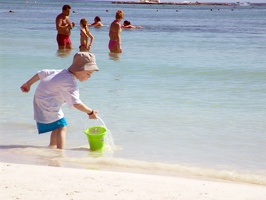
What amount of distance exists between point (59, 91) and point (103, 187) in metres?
1.55

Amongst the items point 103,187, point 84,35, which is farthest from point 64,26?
point 103,187

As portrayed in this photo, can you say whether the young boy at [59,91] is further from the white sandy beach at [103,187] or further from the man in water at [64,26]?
the man in water at [64,26]

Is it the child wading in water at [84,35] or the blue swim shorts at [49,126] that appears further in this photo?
the child wading in water at [84,35]

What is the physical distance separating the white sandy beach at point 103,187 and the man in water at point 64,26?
1016cm

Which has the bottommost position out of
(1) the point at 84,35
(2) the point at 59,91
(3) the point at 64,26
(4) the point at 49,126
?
(1) the point at 84,35

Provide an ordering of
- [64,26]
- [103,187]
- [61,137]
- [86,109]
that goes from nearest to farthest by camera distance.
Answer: [103,187]
[86,109]
[61,137]
[64,26]

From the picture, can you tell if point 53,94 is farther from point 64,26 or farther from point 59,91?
point 64,26

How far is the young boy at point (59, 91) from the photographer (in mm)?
4945

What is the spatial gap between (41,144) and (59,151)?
1.62 ft

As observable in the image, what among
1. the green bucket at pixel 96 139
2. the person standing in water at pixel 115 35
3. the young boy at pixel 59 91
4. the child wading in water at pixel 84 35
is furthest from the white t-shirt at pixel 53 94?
the child wading in water at pixel 84 35

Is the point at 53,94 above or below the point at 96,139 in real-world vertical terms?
above

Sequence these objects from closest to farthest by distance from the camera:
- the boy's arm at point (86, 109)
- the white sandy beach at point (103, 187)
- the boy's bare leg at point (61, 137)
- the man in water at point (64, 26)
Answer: the white sandy beach at point (103, 187) → the boy's arm at point (86, 109) → the boy's bare leg at point (61, 137) → the man in water at point (64, 26)

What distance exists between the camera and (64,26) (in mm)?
14188

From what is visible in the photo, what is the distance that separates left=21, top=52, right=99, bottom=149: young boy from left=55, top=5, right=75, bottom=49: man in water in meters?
8.89
